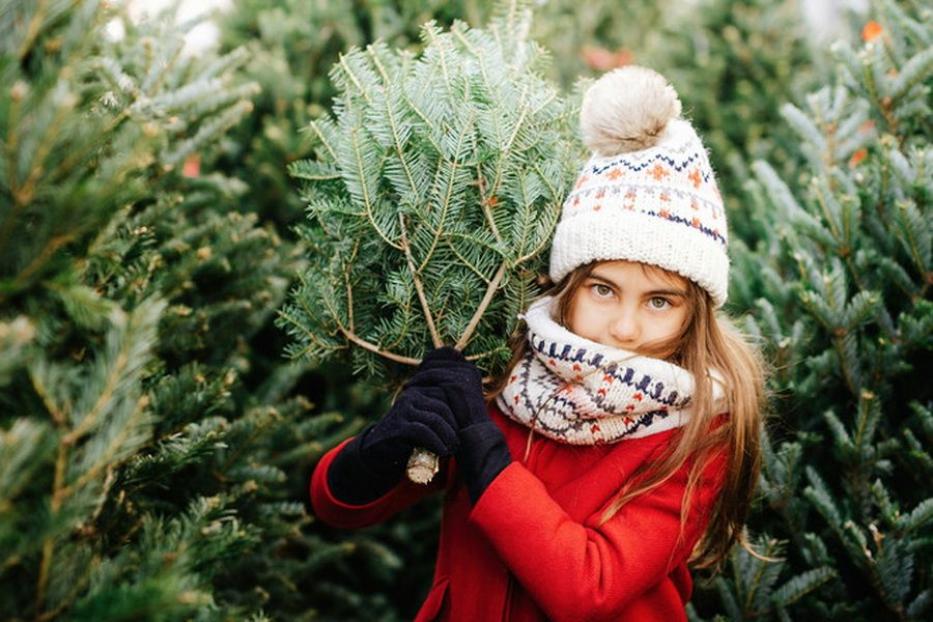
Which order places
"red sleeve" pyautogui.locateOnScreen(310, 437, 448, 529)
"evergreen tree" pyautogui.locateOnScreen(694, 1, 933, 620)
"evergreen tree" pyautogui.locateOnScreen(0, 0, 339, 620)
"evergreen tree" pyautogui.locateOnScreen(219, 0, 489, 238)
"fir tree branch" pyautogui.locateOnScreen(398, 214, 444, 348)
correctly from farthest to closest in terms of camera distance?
"evergreen tree" pyautogui.locateOnScreen(219, 0, 489, 238)
"evergreen tree" pyautogui.locateOnScreen(694, 1, 933, 620)
"red sleeve" pyautogui.locateOnScreen(310, 437, 448, 529)
"fir tree branch" pyautogui.locateOnScreen(398, 214, 444, 348)
"evergreen tree" pyautogui.locateOnScreen(0, 0, 339, 620)

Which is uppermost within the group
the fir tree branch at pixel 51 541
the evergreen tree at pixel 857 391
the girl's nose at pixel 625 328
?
the fir tree branch at pixel 51 541

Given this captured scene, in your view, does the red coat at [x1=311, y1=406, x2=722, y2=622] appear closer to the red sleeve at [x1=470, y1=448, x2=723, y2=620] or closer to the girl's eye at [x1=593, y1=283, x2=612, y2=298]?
the red sleeve at [x1=470, y1=448, x2=723, y2=620]

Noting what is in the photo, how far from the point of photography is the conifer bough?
5.43ft

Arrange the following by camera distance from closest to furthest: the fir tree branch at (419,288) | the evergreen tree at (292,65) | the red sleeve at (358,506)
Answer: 1. the fir tree branch at (419,288)
2. the red sleeve at (358,506)
3. the evergreen tree at (292,65)

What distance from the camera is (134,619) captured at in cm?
104

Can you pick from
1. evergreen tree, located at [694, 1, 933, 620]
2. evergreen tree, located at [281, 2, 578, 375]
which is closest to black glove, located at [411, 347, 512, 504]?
evergreen tree, located at [281, 2, 578, 375]

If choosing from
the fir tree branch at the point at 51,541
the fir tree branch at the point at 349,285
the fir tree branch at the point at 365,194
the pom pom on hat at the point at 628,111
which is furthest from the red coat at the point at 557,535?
the fir tree branch at the point at 51,541

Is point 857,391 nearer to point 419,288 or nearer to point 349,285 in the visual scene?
point 419,288

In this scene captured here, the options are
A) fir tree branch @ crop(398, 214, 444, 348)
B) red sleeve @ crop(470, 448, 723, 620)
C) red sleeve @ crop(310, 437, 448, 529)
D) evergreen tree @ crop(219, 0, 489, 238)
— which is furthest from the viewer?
evergreen tree @ crop(219, 0, 489, 238)

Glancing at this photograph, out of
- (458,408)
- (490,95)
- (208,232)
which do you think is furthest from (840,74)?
(208,232)

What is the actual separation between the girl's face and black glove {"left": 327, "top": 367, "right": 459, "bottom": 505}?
40cm

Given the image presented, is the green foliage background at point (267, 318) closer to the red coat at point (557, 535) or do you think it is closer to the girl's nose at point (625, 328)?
the red coat at point (557, 535)

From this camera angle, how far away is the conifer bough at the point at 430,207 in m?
1.65

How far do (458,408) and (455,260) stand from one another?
0.32 m
